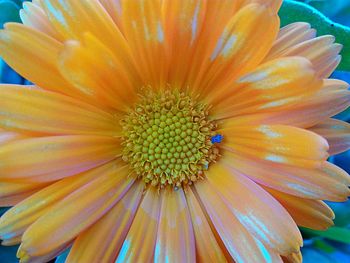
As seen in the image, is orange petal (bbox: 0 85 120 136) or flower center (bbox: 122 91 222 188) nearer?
orange petal (bbox: 0 85 120 136)

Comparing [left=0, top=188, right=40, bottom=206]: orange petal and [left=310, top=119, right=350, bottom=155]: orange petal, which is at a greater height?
[left=0, top=188, right=40, bottom=206]: orange petal

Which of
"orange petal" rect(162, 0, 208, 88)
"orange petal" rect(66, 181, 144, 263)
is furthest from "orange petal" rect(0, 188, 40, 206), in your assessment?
"orange petal" rect(162, 0, 208, 88)

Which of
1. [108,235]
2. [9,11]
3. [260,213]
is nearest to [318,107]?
[260,213]

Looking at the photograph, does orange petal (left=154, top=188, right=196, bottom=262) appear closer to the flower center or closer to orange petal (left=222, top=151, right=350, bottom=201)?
the flower center

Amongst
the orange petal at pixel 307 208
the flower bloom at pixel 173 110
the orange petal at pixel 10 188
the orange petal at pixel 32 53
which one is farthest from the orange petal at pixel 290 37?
the orange petal at pixel 10 188

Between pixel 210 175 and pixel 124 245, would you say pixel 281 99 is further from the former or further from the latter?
pixel 124 245

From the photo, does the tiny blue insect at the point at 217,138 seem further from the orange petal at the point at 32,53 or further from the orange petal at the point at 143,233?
the orange petal at the point at 32,53

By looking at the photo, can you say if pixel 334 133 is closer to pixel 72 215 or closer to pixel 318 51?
pixel 318 51

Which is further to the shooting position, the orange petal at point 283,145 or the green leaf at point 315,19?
the green leaf at point 315,19

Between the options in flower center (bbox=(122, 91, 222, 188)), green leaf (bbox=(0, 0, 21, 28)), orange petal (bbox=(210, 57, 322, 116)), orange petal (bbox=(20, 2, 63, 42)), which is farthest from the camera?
green leaf (bbox=(0, 0, 21, 28))
